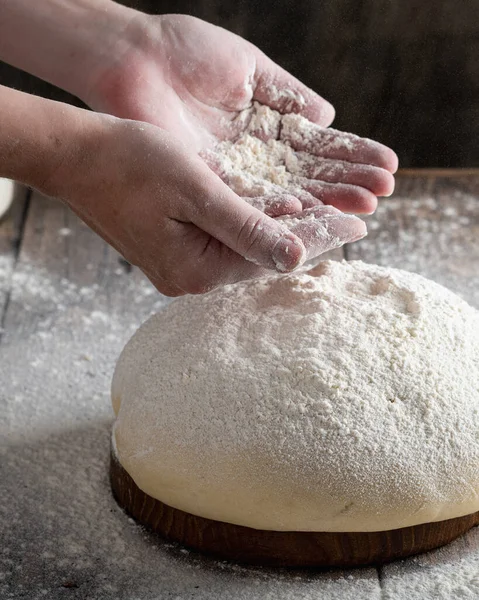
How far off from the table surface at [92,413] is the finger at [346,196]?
1.96 feet

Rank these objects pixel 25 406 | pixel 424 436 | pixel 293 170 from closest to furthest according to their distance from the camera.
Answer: pixel 424 436
pixel 293 170
pixel 25 406

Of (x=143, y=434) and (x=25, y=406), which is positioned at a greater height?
(x=143, y=434)

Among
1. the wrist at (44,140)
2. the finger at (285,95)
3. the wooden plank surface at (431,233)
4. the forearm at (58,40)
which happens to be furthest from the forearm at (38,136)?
the wooden plank surface at (431,233)

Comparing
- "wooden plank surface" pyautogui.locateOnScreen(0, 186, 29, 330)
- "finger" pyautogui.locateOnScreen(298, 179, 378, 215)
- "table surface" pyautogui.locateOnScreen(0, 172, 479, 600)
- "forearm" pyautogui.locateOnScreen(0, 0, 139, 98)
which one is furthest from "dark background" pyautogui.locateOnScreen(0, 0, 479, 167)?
"finger" pyautogui.locateOnScreen(298, 179, 378, 215)

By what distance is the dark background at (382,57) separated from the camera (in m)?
2.66

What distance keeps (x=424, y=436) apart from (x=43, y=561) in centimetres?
62

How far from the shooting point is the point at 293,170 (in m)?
1.62

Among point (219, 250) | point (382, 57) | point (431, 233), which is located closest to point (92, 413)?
point (219, 250)

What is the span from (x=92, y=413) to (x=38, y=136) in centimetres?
63

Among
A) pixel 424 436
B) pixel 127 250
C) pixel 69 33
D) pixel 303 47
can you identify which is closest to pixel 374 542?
pixel 424 436

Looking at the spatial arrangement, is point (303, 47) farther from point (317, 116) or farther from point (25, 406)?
point (25, 406)

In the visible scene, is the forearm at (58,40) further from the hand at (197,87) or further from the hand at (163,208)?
the hand at (163,208)

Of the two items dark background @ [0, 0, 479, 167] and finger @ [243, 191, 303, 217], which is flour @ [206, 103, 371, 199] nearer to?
finger @ [243, 191, 303, 217]

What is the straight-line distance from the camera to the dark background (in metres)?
2.66
